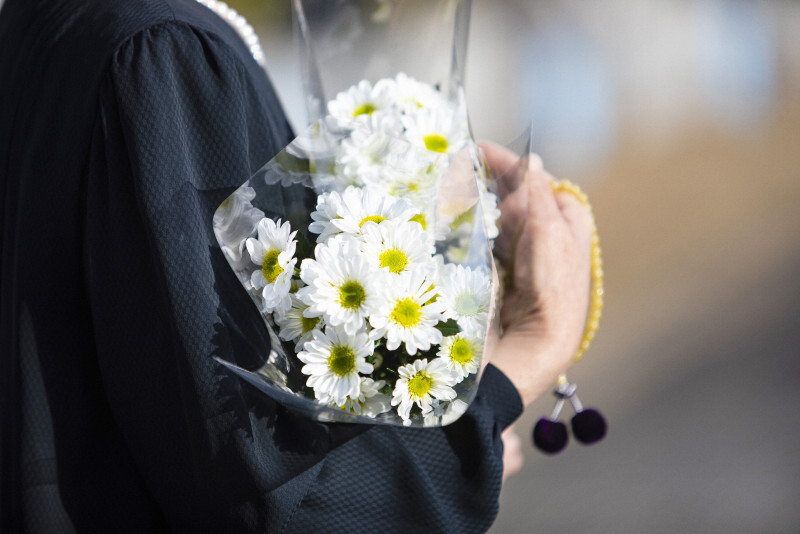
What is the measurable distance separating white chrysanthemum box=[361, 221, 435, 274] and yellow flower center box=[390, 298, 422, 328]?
0.10 feet

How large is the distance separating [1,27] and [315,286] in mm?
691

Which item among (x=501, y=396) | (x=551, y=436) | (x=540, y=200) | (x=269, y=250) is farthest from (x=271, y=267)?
(x=551, y=436)

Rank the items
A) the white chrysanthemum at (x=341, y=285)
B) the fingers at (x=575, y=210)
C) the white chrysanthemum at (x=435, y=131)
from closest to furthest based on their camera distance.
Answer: the white chrysanthemum at (x=341, y=285), the white chrysanthemum at (x=435, y=131), the fingers at (x=575, y=210)

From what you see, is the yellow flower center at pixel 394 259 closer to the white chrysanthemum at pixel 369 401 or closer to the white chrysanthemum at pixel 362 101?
the white chrysanthemum at pixel 369 401

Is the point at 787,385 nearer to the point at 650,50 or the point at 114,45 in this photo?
the point at 114,45

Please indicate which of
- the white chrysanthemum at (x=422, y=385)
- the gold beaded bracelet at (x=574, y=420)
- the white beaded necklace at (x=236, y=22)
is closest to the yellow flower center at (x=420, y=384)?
the white chrysanthemum at (x=422, y=385)

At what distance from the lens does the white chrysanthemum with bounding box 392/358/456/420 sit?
642mm

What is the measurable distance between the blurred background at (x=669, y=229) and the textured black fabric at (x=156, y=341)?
0.44m

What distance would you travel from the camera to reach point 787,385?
10.6 ft

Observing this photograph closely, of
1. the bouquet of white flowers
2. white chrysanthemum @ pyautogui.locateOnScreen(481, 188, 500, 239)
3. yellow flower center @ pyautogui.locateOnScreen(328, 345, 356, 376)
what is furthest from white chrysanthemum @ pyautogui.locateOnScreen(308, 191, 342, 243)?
white chrysanthemum @ pyautogui.locateOnScreen(481, 188, 500, 239)

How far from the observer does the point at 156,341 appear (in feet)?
2.24

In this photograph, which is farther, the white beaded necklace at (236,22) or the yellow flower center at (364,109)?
the white beaded necklace at (236,22)

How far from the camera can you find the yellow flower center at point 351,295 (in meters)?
0.61

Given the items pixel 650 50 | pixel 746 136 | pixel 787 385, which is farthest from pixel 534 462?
pixel 650 50
